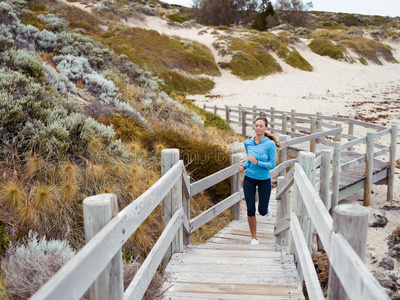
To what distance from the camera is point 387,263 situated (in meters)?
5.80

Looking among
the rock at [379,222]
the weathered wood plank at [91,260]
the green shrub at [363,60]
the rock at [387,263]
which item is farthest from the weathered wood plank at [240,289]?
the green shrub at [363,60]

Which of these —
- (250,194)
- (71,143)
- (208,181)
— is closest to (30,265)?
(208,181)

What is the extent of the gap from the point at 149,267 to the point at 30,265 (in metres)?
0.88

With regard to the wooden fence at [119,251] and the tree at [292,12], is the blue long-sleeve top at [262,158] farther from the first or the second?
the tree at [292,12]

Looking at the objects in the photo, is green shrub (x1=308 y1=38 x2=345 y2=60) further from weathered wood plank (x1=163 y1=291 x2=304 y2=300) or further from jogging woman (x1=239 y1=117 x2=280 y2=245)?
weathered wood plank (x1=163 y1=291 x2=304 y2=300)

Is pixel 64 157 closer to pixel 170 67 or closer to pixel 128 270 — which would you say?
pixel 128 270

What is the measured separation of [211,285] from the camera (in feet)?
9.73

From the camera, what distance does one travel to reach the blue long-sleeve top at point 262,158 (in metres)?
4.28

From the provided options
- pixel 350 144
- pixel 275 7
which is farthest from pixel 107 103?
pixel 275 7

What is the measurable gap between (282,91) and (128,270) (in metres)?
24.1

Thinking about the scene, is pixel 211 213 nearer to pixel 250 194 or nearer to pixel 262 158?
pixel 250 194

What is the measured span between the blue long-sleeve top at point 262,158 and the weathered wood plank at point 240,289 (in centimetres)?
167

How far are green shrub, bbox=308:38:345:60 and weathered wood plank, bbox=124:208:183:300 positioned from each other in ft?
133

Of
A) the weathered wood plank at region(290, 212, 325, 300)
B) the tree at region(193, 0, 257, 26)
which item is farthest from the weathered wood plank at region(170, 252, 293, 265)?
the tree at region(193, 0, 257, 26)
